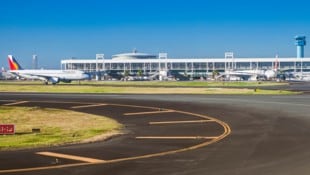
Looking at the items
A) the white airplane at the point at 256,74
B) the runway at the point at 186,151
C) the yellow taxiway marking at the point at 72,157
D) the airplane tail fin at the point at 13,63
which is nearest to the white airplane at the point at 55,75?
the airplane tail fin at the point at 13,63

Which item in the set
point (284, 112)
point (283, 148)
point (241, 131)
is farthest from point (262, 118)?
point (283, 148)

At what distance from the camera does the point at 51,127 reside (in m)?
27.4

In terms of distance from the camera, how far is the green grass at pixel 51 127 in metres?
21.5

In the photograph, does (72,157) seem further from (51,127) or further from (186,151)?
(51,127)

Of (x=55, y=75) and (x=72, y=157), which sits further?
(x=55, y=75)

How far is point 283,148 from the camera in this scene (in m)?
19.3

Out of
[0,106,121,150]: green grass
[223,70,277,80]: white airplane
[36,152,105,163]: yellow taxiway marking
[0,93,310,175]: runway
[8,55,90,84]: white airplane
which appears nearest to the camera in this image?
[0,93,310,175]: runway

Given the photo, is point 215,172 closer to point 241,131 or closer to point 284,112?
point 241,131

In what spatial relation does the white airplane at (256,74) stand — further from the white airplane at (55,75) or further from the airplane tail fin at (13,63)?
the airplane tail fin at (13,63)

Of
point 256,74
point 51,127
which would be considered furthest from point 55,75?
point 51,127

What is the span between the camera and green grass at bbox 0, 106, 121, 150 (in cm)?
2145

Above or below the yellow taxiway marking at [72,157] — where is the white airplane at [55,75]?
above

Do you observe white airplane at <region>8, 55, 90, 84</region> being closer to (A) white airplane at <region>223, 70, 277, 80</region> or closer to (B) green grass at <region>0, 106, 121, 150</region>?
(A) white airplane at <region>223, 70, 277, 80</region>

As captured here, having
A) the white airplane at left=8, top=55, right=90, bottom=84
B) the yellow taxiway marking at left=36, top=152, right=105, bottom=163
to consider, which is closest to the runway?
the yellow taxiway marking at left=36, top=152, right=105, bottom=163
